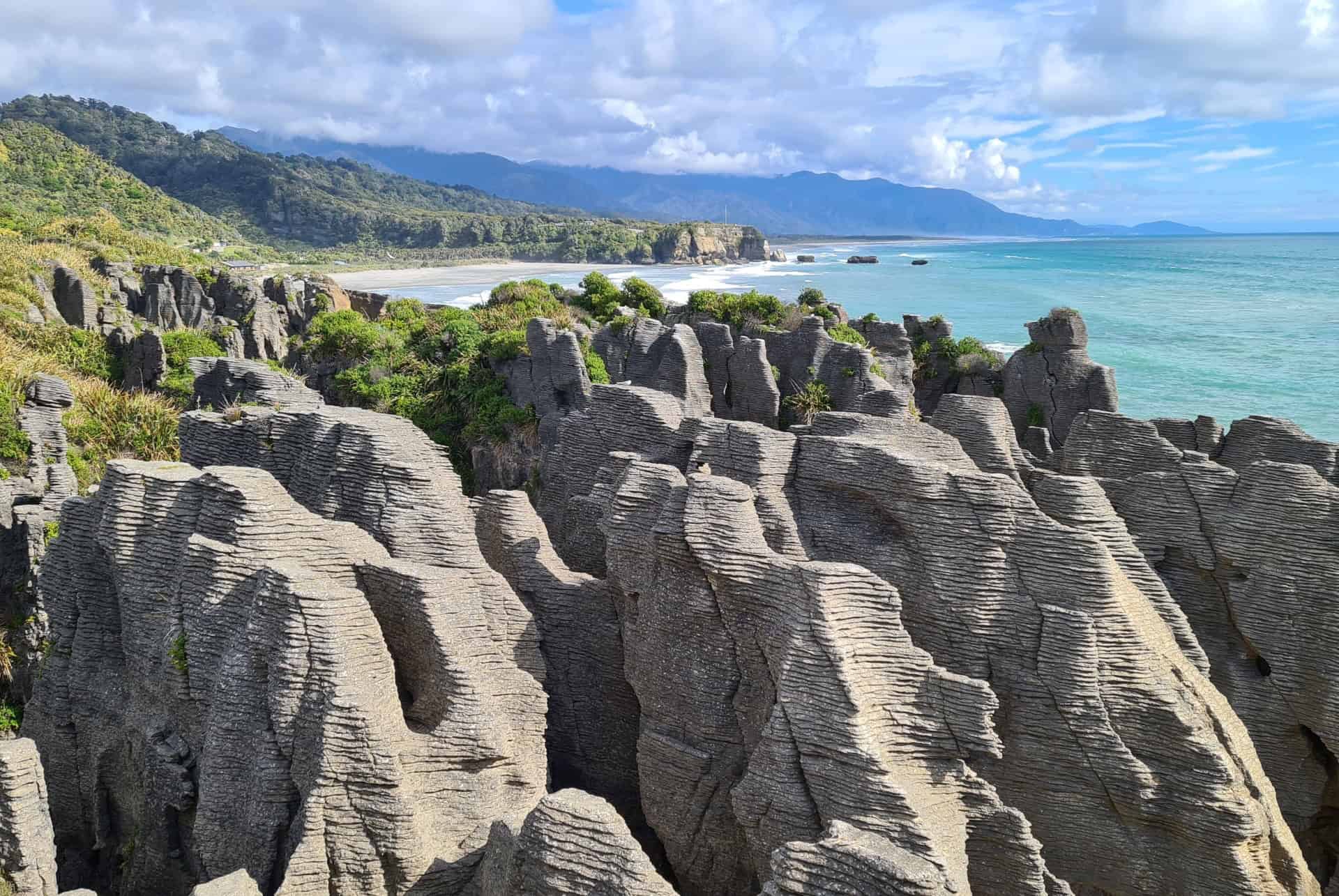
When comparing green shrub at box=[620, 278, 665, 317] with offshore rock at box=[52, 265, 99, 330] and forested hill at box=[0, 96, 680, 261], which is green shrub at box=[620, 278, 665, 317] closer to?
offshore rock at box=[52, 265, 99, 330]

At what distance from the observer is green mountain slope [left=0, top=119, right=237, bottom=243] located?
287 ft

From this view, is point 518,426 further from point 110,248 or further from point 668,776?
point 110,248

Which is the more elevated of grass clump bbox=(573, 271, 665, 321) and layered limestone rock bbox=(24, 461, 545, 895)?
grass clump bbox=(573, 271, 665, 321)

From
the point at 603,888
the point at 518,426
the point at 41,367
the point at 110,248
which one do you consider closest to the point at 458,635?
the point at 603,888

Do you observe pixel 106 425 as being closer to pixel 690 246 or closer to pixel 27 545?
pixel 27 545

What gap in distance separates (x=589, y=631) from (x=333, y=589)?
3662mm

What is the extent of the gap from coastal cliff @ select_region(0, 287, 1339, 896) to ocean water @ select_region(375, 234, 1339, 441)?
135ft

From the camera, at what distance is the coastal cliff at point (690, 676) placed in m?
8.98

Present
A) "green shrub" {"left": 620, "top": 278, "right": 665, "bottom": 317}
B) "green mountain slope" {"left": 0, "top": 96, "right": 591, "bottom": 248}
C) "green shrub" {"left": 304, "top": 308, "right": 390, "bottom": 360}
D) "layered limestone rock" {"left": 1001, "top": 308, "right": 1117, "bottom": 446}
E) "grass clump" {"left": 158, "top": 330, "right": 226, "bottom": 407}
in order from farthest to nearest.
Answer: "green mountain slope" {"left": 0, "top": 96, "right": 591, "bottom": 248} < "green shrub" {"left": 620, "top": 278, "right": 665, "bottom": 317} < "green shrub" {"left": 304, "top": 308, "right": 390, "bottom": 360} < "grass clump" {"left": 158, "top": 330, "right": 226, "bottom": 407} < "layered limestone rock" {"left": 1001, "top": 308, "right": 1117, "bottom": 446}

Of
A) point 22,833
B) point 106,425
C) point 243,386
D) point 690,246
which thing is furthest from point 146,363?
point 690,246

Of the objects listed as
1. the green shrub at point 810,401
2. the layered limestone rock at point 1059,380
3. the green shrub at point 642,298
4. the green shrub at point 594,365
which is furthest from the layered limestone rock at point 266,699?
the green shrub at point 642,298

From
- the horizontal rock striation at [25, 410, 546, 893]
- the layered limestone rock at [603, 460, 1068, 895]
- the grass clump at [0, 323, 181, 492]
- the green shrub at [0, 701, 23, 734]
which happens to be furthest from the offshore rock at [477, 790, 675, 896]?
the grass clump at [0, 323, 181, 492]

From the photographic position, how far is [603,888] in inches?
299

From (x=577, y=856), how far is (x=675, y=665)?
3260mm
